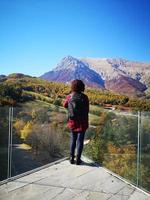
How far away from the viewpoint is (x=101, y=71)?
3204 inches

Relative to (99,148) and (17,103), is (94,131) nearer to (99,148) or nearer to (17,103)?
(99,148)

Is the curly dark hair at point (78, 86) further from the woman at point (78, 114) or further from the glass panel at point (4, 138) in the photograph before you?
the glass panel at point (4, 138)

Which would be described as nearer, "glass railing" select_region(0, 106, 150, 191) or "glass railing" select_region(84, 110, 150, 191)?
"glass railing" select_region(0, 106, 150, 191)

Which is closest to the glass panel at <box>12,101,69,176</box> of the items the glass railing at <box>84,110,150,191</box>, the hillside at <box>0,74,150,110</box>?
the glass railing at <box>84,110,150,191</box>

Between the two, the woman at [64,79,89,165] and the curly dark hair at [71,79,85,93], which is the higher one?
the curly dark hair at [71,79,85,93]

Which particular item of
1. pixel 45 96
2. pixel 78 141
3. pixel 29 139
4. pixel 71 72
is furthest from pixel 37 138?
pixel 71 72

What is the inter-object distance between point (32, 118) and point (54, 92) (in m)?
16.9

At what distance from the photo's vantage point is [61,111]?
8031 mm

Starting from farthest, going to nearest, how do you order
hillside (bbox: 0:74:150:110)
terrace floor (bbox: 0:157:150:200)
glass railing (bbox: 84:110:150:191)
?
hillside (bbox: 0:74:150:110) < glass railing (bbox: 84:110:150:191) < terrace floor (bbox: 0:157:150:200)

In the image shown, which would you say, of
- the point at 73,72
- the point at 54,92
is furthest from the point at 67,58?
the point at 54,92

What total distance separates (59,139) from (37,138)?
1.83 ft

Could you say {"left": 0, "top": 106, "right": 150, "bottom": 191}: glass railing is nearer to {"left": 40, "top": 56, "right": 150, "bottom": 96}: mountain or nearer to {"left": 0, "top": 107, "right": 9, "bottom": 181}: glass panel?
{"left": 0, "top": 107, "right": 9, "bottom": 181}: glass panel

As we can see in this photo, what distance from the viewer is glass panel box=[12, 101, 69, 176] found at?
6.63 meters

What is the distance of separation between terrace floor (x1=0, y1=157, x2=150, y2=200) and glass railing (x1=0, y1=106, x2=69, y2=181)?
2.48ft
